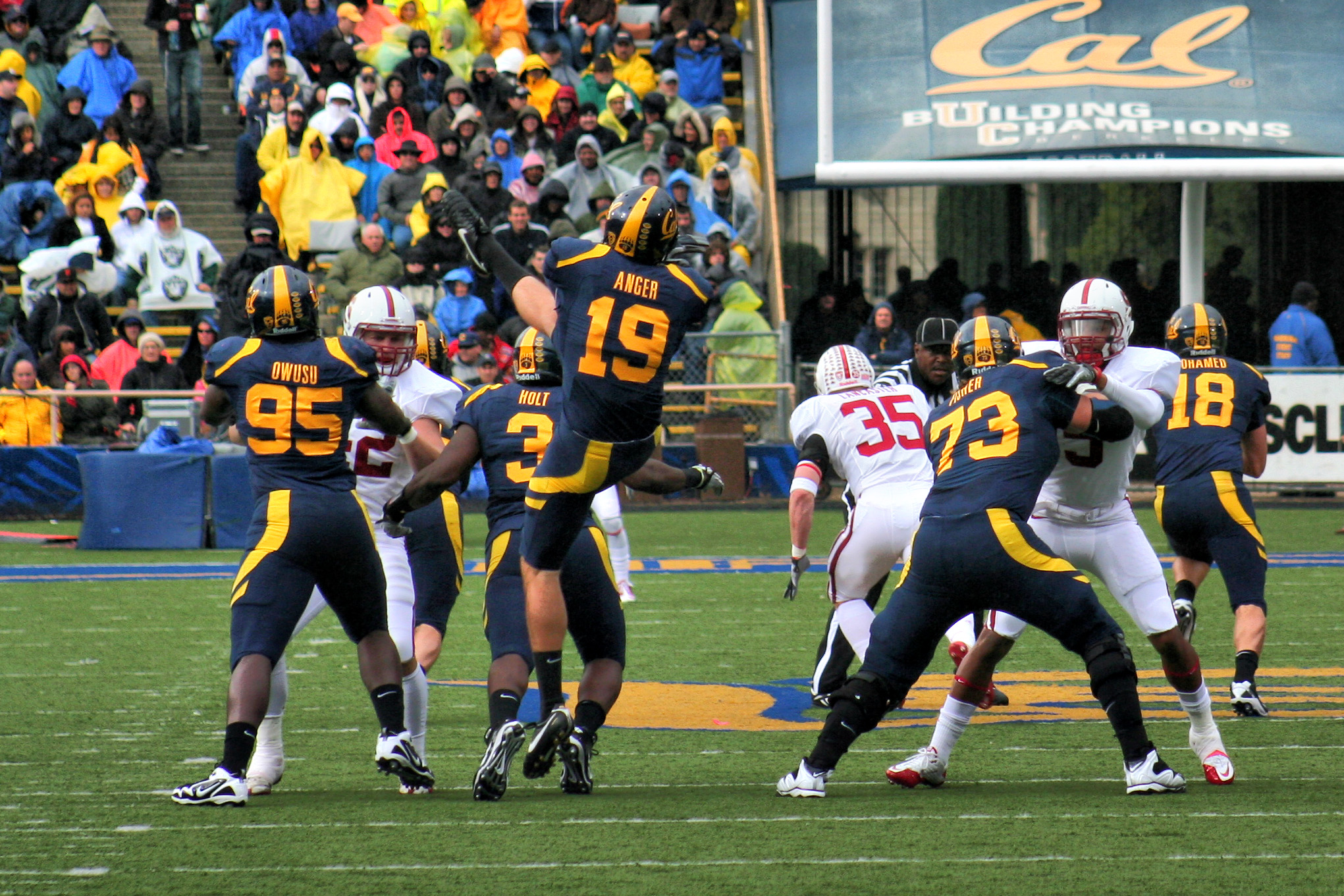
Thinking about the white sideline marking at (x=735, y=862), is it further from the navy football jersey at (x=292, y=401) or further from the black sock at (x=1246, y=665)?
the black sock at (x=1246, y=665)

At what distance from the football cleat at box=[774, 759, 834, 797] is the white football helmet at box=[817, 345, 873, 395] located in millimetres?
2316

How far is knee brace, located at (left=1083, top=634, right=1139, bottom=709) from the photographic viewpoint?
5.14 m

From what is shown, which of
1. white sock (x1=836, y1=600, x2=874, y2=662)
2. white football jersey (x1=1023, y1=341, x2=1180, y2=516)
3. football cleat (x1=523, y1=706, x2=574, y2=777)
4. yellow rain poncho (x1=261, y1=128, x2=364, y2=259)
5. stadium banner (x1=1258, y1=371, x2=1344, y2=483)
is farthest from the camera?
yellow rain poncho (x1=261, y1=128, x2=364, y2=259)

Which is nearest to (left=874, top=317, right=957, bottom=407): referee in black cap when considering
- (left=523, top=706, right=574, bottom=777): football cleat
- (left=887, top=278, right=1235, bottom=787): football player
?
(left=887, top=278, right=1235, bottom=787): football player

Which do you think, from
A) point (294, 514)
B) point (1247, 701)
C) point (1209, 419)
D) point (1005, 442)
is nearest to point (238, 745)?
point (294, 514)


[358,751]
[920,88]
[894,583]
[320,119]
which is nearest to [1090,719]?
[358,751]

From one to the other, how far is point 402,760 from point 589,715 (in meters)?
0.65

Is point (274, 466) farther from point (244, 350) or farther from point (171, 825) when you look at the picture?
point (171, 825)

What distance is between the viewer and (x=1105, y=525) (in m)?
5.82

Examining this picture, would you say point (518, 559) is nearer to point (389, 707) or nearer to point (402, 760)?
point (389, 707)

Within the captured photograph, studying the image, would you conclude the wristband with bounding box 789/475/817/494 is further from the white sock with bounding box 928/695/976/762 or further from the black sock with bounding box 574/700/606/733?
the black sock with bounding box 574/700/606/733

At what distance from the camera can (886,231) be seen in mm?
21328

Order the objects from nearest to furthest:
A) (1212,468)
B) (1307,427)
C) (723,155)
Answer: (1212,468) < (1307,427) < (723,155)

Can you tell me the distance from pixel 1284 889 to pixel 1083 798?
3.74 ft
